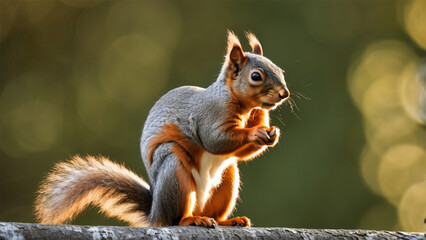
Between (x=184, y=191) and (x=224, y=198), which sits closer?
(x=184, y=191)

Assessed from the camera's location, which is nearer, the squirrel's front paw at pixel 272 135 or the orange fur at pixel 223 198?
the squirrel's front paw at pixel 272 135

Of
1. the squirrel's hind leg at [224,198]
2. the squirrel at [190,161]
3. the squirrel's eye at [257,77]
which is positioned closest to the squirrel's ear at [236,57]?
the squirrel at [190,161]

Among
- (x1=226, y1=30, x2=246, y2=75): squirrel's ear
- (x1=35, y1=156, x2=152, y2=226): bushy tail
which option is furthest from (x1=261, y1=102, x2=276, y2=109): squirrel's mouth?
(x1=35, y1=156, x2=152, y2=226): bushy tail

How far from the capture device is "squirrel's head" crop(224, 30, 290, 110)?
9.03 ft

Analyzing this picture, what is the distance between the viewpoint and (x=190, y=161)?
282 centimetres

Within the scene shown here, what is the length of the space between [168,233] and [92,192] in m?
0.81

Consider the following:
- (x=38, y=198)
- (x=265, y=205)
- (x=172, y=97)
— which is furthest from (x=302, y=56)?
(x=38, y=198)

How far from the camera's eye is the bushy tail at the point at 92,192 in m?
2.77

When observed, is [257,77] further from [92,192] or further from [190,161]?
[92,192]

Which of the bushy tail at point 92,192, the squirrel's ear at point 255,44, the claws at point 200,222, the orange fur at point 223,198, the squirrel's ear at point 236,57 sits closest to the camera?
the claws at point 200,222

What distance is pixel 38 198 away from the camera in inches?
108

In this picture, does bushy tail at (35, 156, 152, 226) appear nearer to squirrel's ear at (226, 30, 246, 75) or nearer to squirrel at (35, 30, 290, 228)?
squirrel at (35, 30, 290, 228)

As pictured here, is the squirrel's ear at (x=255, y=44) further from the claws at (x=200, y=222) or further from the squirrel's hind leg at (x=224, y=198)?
the claws at (x=200, y=222)

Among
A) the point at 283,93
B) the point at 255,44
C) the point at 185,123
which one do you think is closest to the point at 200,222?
the point at 185,123
